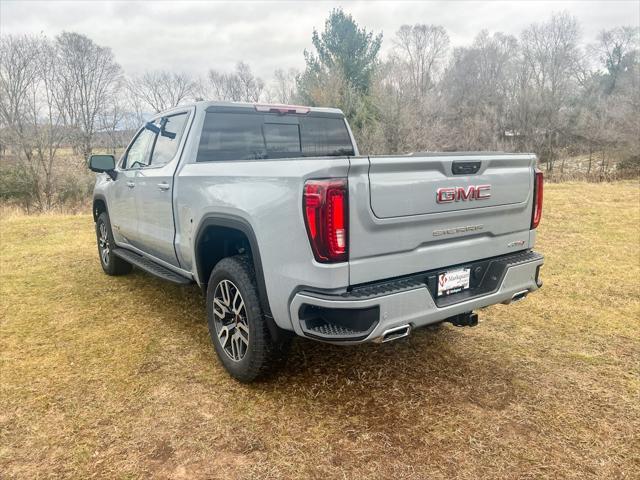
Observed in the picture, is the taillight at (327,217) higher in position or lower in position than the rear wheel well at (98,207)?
higher

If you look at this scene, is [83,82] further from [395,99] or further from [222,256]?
[222,256]

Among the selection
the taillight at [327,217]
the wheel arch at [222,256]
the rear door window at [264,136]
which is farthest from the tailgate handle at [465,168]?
the rear door window at [264,136]

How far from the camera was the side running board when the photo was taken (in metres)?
3.69

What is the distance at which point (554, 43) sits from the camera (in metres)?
34.6

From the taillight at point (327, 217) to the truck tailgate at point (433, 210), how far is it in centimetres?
4

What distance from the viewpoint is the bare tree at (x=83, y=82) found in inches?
1088

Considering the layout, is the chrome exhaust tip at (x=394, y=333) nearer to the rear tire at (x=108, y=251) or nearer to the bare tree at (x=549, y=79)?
the rear tire at (x=108, y=251)

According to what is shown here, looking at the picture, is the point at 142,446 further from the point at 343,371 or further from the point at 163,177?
the point at 163,177

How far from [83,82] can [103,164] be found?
2982 cm

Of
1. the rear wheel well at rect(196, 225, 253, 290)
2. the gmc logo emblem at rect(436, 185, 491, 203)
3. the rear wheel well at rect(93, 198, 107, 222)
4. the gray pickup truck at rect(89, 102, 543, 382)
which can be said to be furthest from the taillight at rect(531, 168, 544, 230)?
the rear wheel well at rect(93, 198, 107, 222)

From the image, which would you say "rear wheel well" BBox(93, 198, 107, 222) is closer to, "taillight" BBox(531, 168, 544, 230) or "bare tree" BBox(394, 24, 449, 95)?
"taillight" BBox(531, 168, 544, 230)

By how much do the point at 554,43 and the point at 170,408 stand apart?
4049 centimetres

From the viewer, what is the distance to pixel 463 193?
2.59 m

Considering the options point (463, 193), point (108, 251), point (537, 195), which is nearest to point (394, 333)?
point (463, 193)
